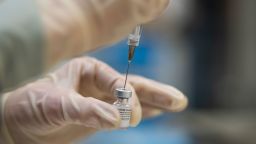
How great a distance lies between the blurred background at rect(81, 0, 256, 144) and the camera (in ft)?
5.82

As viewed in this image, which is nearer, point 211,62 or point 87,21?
point 87,21

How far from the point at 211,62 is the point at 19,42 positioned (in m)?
1.66

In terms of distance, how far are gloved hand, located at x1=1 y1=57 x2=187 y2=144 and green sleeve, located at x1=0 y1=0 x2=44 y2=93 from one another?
14 centimetres

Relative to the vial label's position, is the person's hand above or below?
above

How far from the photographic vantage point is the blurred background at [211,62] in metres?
1.77

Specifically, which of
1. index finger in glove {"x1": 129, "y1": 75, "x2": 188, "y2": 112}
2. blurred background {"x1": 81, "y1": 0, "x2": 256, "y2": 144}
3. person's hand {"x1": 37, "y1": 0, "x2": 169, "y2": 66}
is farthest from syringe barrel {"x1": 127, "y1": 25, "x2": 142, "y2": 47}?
blurred background {"x1": 81, "y1": 0, "x2": 256, "y2": 144}

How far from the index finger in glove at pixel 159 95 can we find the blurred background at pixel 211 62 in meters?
1.03

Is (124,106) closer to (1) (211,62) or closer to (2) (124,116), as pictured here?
(2) (124,116)

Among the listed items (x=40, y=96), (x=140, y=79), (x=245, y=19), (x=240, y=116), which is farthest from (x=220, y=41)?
(x=40, y=96)

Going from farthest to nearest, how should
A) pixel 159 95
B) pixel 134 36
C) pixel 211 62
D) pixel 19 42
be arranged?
pixel 211 62
pixel 159 95
pixel 134 36
pixel 19 42

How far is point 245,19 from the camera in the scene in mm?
1944

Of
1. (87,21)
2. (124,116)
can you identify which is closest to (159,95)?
(124,116)

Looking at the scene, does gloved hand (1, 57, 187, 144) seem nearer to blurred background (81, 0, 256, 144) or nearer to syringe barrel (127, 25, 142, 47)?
syringe barrel (127, 25, 142, 47)

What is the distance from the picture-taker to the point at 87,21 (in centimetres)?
41
